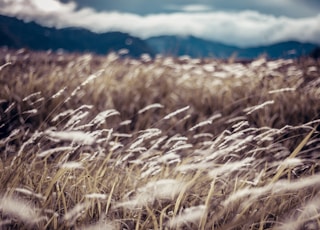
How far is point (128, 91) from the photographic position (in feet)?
15.3

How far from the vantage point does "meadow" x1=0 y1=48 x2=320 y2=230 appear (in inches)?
69.0

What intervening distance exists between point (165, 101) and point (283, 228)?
3.21m

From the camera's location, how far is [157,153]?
229cm

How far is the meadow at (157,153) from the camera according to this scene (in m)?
1.75

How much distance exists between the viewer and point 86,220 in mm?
1754

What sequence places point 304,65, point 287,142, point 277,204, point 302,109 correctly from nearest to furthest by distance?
point 277,204 < point 287,142 < point 302,109 < point 304,65

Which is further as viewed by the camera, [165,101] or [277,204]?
[165,101]

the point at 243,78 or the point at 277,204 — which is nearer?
the point at 277,204

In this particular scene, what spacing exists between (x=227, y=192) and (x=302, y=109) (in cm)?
231

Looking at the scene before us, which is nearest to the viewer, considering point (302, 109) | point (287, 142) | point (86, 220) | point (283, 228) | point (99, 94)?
point (283, 228)

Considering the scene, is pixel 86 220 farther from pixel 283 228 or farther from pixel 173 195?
pixel 283 228

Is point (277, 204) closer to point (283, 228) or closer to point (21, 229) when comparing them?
point (283, 228)

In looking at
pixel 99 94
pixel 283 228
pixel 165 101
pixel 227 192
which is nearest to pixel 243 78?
pixel 165 101

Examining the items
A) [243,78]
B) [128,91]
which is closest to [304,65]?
[243,78]
